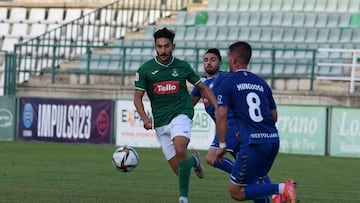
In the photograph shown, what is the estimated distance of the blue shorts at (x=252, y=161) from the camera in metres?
11.1

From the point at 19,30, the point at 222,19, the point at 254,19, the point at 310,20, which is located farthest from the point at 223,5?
the point at 19,30

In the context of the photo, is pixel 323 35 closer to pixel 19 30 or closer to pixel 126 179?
pixel 19 30

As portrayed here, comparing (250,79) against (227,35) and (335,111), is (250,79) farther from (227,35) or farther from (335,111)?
(227,35)

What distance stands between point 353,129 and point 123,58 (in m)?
8.04

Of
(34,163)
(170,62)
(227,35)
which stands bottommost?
(34,163)

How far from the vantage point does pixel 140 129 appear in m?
28.8

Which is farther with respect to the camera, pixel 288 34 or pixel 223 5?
pixel 223 5

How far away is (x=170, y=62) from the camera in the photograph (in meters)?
13.7

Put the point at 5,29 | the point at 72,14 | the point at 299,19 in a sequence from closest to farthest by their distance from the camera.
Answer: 1. the point at 299,19
2. the point at 72,14
3. the point at 5,29

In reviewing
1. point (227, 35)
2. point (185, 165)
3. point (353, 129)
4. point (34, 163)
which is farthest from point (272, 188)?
point (227, 35)

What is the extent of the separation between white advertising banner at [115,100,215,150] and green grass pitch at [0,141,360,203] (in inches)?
86.6

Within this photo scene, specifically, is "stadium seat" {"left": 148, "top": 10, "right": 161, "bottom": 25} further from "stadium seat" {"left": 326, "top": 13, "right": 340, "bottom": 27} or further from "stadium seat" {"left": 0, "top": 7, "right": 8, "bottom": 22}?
"stadium seat" {"left": 326, "top": 13, "right": 340, "bottom": 27}

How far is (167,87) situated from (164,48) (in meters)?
0.54

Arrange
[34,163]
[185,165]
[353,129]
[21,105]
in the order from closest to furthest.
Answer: [185,165], [34,163], [353,129], [21,105]
